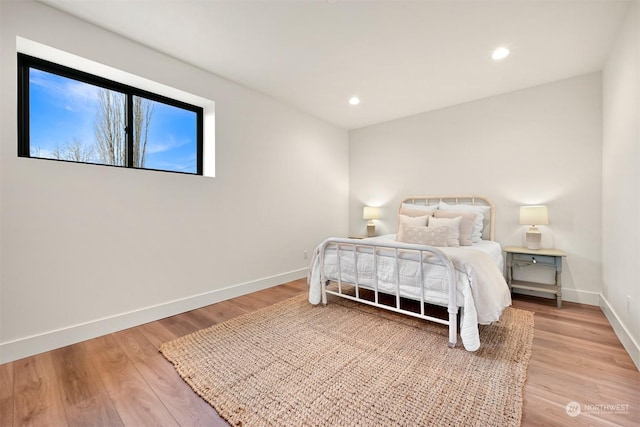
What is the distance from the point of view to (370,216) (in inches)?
174

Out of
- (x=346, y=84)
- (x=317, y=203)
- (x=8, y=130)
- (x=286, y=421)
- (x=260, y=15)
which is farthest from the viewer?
(x=317, y=203)

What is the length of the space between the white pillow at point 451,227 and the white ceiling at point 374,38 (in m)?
1.64

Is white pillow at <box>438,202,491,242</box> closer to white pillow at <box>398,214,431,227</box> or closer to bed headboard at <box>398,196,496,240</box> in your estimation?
bed headboard at <box>398,196,496,240</box>

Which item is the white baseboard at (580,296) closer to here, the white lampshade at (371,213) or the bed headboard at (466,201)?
the bed headboard at (466,201)

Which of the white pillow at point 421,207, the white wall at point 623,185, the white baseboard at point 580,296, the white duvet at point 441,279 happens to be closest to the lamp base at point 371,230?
the white pillow at point 421,207

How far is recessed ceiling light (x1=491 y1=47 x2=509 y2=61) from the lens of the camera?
2446mm

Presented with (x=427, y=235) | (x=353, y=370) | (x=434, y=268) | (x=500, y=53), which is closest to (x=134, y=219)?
(x=353, y=370)

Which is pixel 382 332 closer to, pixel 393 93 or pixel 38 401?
pixel 38 401

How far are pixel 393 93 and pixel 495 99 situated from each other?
1366 mm

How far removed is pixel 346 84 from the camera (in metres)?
3.18

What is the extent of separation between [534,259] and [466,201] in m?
1.07

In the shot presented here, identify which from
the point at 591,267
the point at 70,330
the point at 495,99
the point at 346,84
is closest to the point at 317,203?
the point at 346,84

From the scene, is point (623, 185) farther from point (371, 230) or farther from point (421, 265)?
point (371, 230)

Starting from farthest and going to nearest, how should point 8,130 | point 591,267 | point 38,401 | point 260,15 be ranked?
point 591,267
point 260,15
point 8,130
point 38,401
